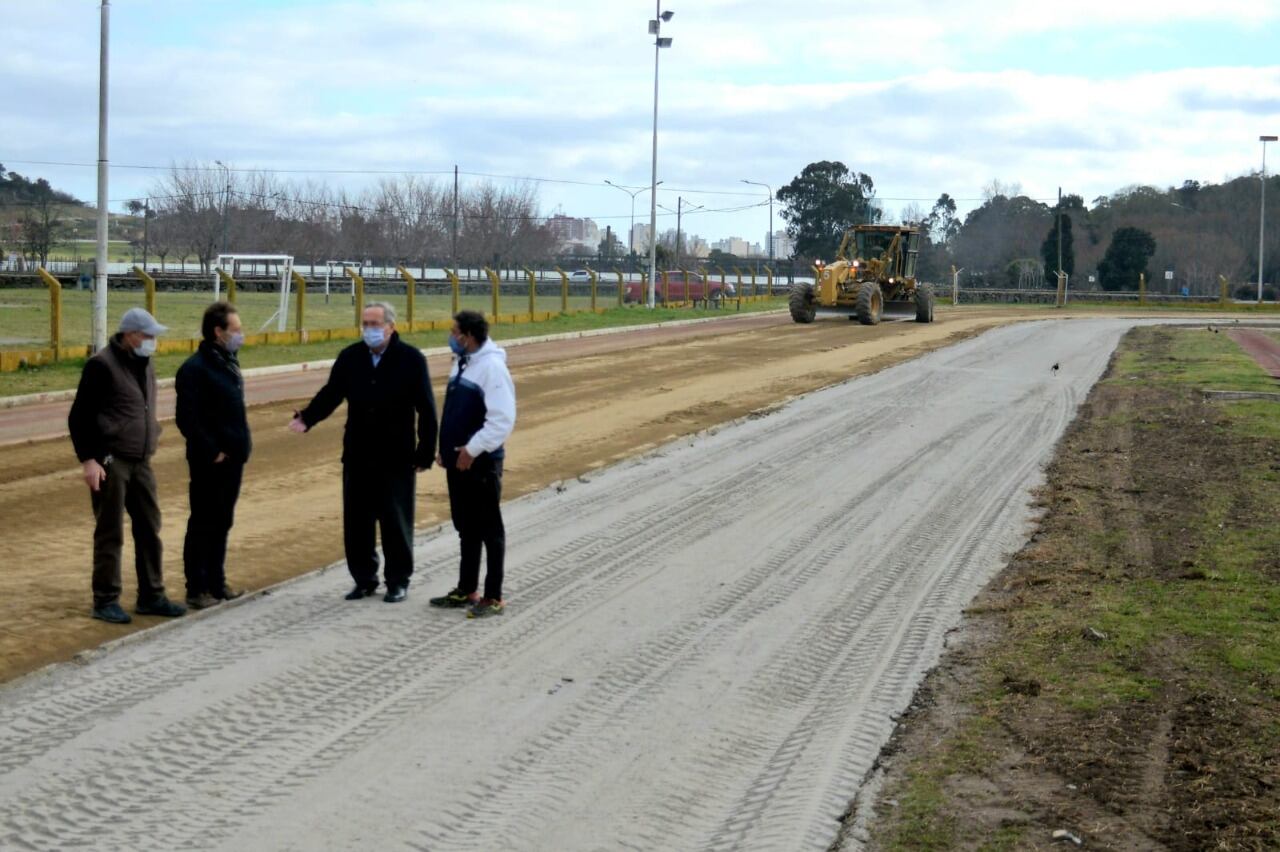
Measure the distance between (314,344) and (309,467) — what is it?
17378 mm

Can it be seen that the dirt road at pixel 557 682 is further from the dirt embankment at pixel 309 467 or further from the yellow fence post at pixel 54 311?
the yellow fence post at pixel 54 311

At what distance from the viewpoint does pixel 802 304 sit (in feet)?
149

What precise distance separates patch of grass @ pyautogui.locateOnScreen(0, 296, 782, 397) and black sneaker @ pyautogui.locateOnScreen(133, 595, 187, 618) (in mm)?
13977

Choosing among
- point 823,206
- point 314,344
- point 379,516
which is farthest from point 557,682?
point 823,206

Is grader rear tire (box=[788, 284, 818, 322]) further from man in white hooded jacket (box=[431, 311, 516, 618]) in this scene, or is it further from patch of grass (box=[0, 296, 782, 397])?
man in white hooded jacket (box=[431, 311, 516, 618])

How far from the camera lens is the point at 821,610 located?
30.6 ft

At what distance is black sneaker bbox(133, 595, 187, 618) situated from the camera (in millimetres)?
8750

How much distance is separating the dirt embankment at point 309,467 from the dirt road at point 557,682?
0.48 ft

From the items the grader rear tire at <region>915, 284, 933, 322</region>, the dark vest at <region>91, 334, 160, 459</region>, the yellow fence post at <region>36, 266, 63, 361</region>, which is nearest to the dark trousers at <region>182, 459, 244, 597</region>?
the dark vest at <region>91, 334, 160, 459</region>

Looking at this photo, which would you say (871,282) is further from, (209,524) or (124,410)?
(124,410)

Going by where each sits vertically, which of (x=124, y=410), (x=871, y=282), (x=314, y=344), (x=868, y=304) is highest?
(x=871, y=282)

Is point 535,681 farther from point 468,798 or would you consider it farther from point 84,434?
point 84,434

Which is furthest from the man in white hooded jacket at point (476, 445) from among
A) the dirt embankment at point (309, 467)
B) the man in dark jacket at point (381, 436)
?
the dirt embankment at point (309, 467)

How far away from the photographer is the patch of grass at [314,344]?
23297 mm
